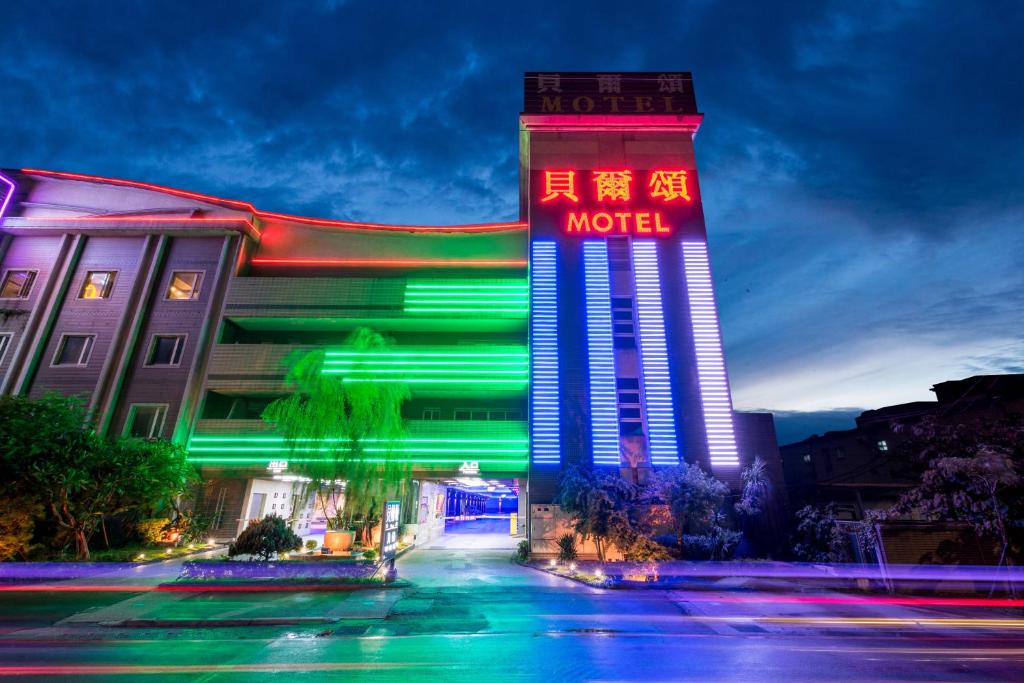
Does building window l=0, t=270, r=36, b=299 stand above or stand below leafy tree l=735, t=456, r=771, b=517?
above

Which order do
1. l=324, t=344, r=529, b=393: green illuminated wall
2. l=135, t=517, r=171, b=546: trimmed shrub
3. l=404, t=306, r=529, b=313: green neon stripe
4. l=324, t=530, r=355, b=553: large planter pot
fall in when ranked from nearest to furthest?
l=324, t=530, r=355, b=553: large planter pot < l=135, t=517, r=171, b=546: trimmed shrub < l=324, t=344, r=529, b=393: green illuminated wall < l=404, t=306, r=529, b=313: green neon stripe

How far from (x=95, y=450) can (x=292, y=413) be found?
25.1ft

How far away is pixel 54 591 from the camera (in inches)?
537

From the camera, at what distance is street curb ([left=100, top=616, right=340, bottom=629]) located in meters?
10.3

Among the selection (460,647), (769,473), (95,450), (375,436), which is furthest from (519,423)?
(95,450)

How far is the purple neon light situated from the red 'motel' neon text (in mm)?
36334

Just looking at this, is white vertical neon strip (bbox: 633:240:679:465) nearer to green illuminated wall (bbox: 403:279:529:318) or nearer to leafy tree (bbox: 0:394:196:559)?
green illuminated wall (bbox: 403:279:529:318)

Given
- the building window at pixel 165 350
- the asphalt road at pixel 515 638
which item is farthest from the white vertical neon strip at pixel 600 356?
the building window at pixel 165 350

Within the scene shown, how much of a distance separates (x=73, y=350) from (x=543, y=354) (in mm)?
27592

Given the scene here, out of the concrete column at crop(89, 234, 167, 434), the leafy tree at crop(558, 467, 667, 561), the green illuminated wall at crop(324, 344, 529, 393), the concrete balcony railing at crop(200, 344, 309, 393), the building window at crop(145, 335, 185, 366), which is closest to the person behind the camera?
the leafy tree at crop(558, 467, 667, 561)

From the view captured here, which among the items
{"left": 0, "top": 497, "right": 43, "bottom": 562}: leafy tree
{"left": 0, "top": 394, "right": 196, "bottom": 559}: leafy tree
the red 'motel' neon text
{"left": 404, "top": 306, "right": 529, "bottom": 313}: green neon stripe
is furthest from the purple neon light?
the red 'motel' neon text

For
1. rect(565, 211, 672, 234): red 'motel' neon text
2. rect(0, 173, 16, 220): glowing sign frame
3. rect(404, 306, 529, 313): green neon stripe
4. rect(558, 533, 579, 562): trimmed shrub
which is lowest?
rect(558, 533, 579, 562): trimmed shrub

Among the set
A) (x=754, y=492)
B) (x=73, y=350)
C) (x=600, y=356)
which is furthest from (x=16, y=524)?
(x=754, y=492)

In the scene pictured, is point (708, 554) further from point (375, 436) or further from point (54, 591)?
point (54, 591)
